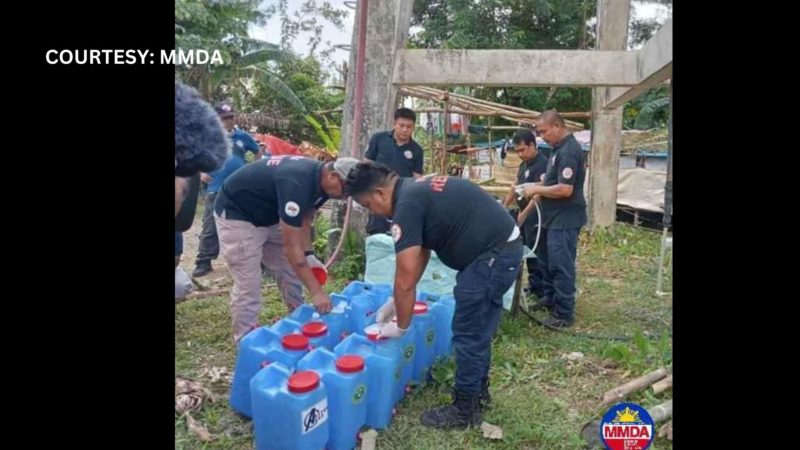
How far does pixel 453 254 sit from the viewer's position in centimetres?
282

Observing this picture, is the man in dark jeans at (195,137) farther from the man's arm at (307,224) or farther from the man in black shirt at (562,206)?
the man in black shirt at (562,206)

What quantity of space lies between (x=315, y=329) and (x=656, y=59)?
273 centimetres

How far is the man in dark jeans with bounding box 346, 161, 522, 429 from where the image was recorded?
8.66 feet

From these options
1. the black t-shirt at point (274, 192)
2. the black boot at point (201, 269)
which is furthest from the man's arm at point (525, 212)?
the black boot at point (201, 269)

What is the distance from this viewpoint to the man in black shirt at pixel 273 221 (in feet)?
10.3

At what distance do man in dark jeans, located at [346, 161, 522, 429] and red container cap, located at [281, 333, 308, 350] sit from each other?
0.42 m

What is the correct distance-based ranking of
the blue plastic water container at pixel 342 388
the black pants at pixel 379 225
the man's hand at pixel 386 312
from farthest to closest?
1. the black pants at pixel 379 225
2. the man's hand at pixel 386 312
3. the blue plastic water container at pixel 342 388

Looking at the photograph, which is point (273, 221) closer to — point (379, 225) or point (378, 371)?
point (378, 371)

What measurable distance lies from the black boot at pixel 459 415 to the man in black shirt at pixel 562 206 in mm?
1773

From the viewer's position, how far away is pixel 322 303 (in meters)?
3.22

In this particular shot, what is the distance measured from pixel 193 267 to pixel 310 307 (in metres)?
3.52

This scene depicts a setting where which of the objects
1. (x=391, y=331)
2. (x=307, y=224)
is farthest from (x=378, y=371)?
(x=307, y=224)

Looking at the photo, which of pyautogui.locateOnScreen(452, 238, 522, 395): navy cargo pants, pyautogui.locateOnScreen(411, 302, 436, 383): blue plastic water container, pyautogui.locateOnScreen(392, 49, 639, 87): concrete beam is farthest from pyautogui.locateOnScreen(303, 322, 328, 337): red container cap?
pyautogui.locateOnScreen(392, 49, 639, 87): concrete beam

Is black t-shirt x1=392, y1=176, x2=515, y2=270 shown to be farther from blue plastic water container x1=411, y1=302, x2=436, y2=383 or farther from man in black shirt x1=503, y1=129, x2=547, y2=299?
man in black shirt x1=503, y1=129, x2=547, y2=299
